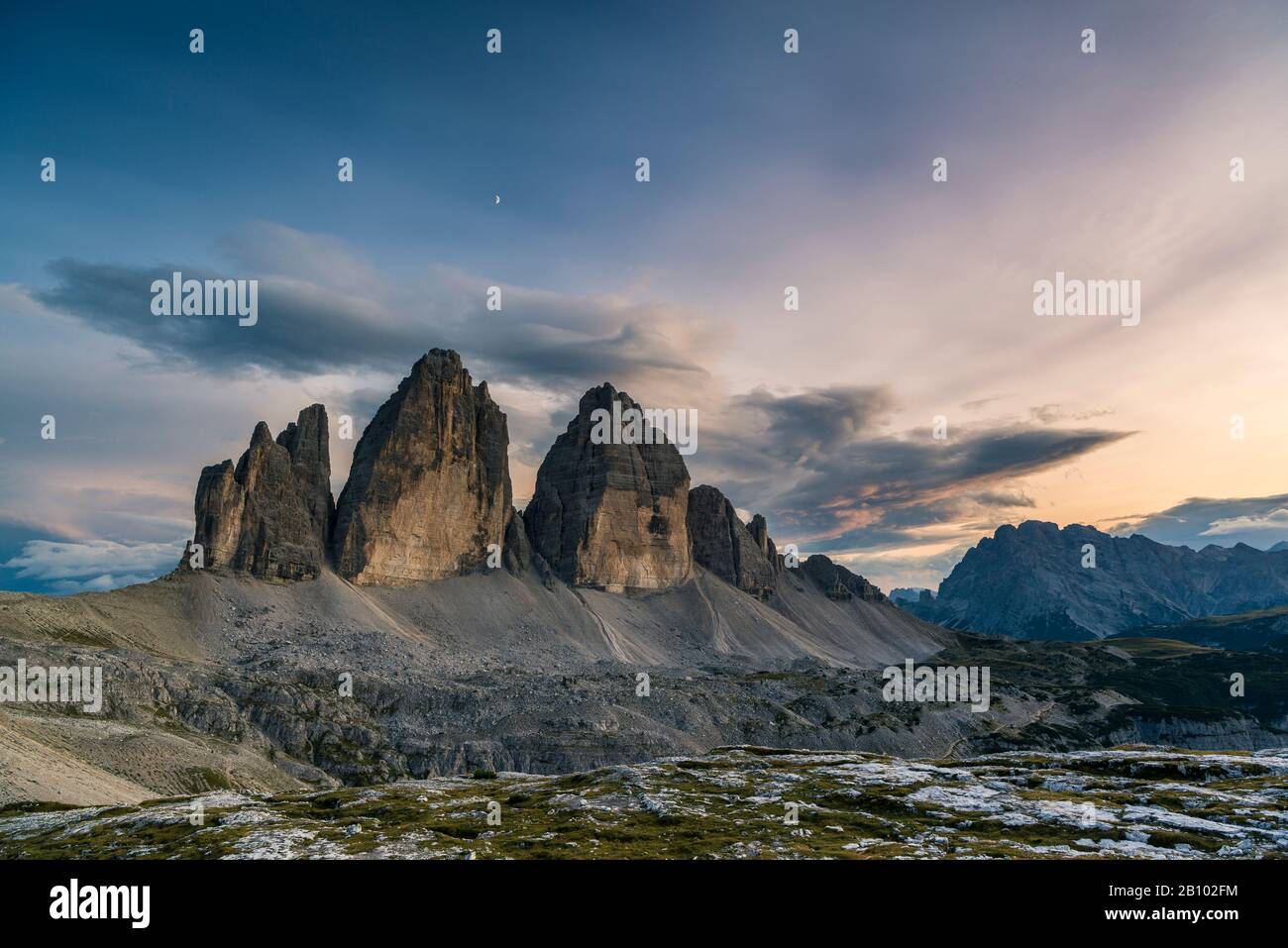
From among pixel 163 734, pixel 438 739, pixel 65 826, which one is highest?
pixel 65 826

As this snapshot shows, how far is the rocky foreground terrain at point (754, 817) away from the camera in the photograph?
3819cm

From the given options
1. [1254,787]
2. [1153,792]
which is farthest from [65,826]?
[1254,787]

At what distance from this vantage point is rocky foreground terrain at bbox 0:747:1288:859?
38188 millimetres

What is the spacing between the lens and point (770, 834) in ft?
137

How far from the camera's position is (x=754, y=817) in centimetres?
4744

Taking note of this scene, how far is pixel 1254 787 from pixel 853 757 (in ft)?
115

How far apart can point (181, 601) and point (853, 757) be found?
564ft

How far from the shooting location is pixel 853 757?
79.6m

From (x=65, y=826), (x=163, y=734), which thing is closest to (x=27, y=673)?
(x=163, y=734)

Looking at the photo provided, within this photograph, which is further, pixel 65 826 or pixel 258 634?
pixel 258 634
